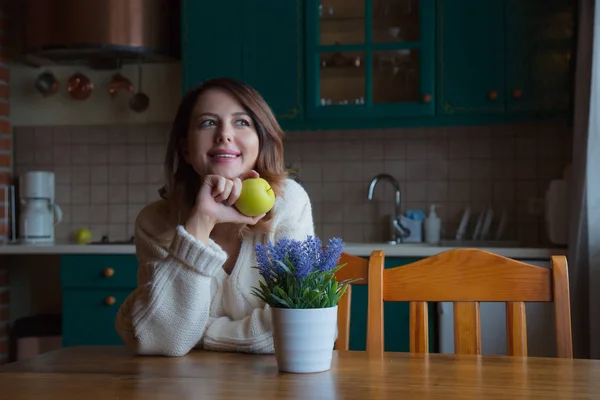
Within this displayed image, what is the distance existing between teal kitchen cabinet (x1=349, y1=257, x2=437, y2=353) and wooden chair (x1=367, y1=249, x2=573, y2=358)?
4.76ft

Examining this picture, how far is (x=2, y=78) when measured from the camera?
3.53 m

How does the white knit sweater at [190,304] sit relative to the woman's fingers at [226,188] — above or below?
below

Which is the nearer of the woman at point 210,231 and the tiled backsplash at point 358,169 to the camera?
the woman at point 210,231

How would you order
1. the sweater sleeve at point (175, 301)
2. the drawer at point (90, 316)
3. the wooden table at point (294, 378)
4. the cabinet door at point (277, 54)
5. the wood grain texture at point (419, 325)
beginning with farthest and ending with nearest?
1. the cabinet door at point (277, 54)
2. the drawer at point (90, 316)
3. the wood grain texture at point (419, 325)
4. the sweater sleeve at point (175, 301)
5. the wooden table at point (294, 378)

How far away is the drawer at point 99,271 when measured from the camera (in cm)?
310

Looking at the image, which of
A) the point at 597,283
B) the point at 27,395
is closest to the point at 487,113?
the point at 597,283

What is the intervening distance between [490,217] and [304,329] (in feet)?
7.67

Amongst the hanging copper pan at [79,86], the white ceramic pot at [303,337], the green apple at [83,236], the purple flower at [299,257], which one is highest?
the hanging copper pan at [79,86]

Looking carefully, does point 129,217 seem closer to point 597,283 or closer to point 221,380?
point 597,283

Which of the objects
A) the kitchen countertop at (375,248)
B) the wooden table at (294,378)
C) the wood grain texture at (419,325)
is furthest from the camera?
the kitchen countertop at (375,248)

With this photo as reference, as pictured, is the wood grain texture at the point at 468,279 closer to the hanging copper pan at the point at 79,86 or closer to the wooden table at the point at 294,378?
the wooden table at the point at 294,378

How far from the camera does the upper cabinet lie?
305 centimetres

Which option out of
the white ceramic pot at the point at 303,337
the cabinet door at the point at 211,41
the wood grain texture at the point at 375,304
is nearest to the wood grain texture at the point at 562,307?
the wood grain texture at the point at 375,304

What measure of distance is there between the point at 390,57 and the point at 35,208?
1.72 m
